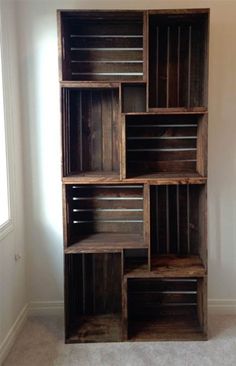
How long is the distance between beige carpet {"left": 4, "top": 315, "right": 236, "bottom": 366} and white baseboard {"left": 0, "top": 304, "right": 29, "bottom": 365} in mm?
37

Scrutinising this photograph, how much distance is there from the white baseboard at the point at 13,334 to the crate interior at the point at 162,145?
4.23 ft

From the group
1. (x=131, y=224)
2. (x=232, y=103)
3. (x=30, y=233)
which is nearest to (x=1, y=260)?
(x=30, y=233)

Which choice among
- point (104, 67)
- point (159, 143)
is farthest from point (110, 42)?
point (159, 143)

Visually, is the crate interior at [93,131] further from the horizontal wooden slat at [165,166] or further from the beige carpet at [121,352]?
the beige carpet at [121,352]

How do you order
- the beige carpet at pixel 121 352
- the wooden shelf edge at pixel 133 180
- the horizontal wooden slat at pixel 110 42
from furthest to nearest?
the horizontal wooden slat at pixel 110 42
the wooden shelf edge at pixel 133 180
the beige carpet at pixel 121 352

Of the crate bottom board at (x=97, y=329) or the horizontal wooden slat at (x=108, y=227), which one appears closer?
the crate bottom board at (x=97, y=329)

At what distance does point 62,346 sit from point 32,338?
0.79 ft

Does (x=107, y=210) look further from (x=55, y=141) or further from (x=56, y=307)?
(x=56, y=307)

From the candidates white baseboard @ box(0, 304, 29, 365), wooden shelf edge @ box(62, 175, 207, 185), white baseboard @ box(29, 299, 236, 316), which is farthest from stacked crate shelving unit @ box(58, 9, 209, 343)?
white baseboard @ box(0, 304, 29, 365)

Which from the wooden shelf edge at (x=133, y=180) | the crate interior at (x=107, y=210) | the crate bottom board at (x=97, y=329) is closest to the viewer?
the wooden shelf edge at (x=133, y=180)

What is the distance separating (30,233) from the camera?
2.70 metres

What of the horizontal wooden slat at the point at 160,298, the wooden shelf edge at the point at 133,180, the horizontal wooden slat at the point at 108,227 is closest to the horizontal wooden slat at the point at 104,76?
the wooden shelf edge at the point at 133,180

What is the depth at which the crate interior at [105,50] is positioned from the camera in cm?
246

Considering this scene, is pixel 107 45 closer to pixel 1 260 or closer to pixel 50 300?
pixel 1 260
